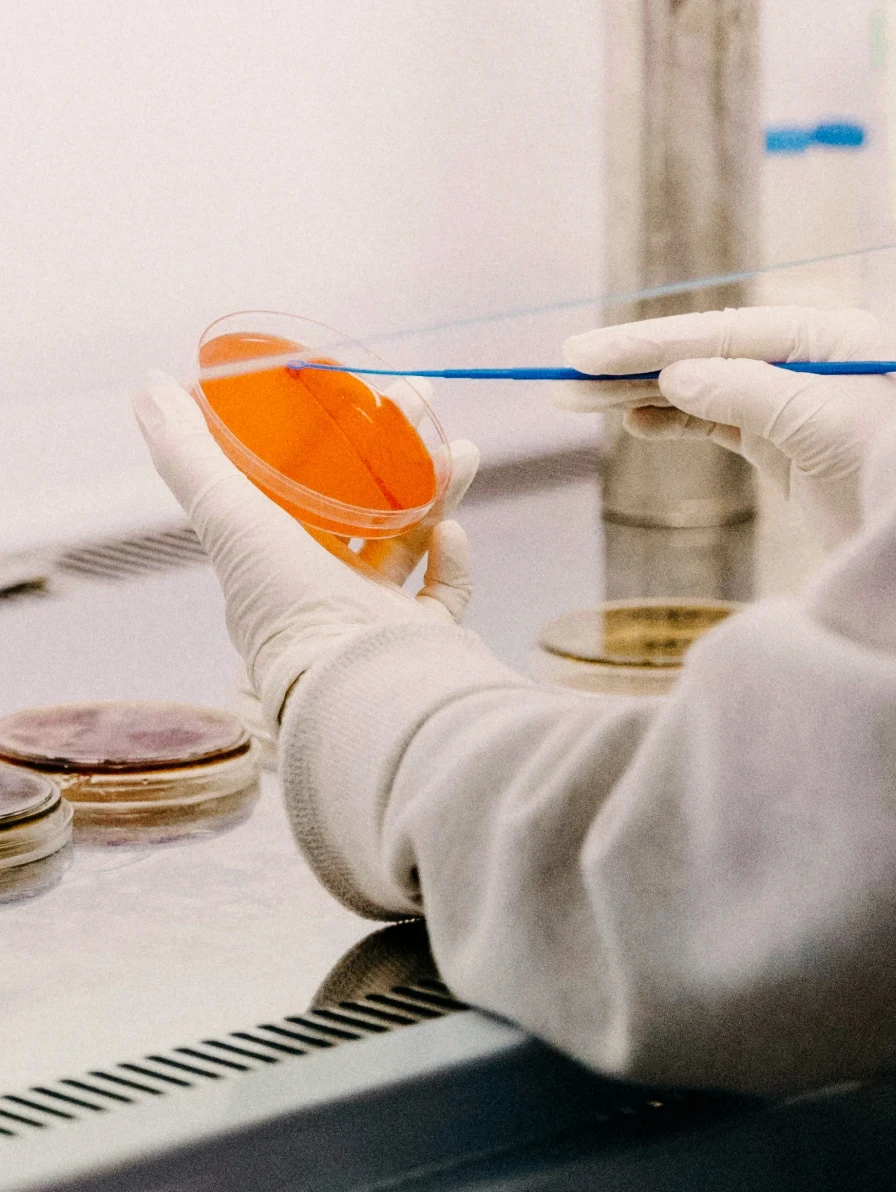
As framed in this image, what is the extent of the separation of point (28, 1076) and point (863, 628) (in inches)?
17.9

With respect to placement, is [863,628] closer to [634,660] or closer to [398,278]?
[634,660]

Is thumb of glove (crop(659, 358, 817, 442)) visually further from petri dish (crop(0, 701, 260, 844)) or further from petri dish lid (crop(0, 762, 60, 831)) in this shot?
petri dish lid (crop(0, 762, 60, 831))

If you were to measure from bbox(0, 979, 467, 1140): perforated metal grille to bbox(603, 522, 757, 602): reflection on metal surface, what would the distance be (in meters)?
0.77

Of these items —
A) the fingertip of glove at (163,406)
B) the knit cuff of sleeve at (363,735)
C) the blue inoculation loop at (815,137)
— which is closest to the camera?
the knit cuff of sleeve at (363,735)

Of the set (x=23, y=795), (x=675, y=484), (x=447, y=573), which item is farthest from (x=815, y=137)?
(x=23, y=795)

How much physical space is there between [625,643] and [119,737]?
498mm

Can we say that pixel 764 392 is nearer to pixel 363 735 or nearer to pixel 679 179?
pixel 363 735

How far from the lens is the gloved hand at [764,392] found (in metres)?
1.18

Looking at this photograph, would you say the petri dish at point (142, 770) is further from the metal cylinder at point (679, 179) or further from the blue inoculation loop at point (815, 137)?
the blue inoculation loop at point (815, 137)

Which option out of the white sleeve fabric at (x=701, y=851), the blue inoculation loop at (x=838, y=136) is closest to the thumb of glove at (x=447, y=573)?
the white sleeve fabric at (x=701, y=851)

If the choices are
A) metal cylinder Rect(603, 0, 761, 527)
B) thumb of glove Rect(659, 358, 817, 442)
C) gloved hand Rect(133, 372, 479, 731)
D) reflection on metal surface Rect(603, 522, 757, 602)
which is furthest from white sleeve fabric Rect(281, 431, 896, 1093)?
metal cylinder Rect(603, 0, 761, 527)

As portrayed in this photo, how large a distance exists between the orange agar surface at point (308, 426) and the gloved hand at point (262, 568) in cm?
3

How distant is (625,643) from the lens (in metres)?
1.34

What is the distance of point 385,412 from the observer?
3.68ft
